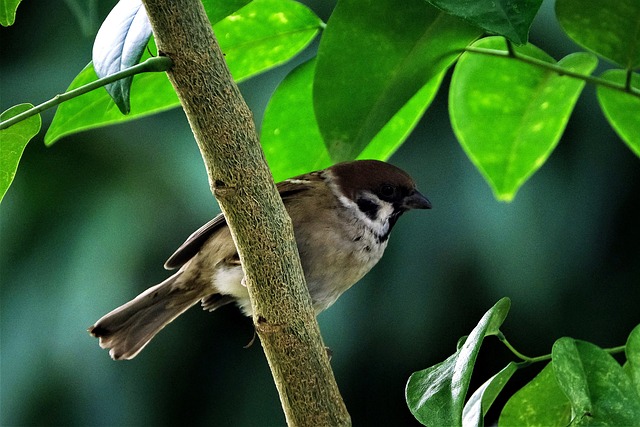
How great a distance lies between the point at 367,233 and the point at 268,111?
689 mm

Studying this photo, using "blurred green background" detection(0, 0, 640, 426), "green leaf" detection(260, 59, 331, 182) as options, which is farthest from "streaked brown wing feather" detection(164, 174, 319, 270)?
"blurred green background" detection(0, 0, 640, 426)

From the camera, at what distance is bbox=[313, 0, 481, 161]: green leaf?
1.04 m

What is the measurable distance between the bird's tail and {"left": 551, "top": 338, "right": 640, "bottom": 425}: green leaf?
3.48 ft

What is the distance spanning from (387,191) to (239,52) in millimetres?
853

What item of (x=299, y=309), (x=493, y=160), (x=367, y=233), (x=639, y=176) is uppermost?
(x=299, y=309)

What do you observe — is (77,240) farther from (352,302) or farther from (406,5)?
(406,5)

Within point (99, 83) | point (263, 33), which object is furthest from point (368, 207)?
point (99, 83)

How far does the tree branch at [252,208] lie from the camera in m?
0.87

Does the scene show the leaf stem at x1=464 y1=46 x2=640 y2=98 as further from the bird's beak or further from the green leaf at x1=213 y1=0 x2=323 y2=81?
the bird's beak

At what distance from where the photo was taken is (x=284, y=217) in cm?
95

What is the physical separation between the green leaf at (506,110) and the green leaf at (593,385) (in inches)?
20.3

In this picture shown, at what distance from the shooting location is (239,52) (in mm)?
1305

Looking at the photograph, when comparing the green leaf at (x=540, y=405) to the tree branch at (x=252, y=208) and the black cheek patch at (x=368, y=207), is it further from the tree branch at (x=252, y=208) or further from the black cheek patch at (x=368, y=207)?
the black cheek patch at (x=368, y=207)

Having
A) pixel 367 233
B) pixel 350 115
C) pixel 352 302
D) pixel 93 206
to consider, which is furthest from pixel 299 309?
pixel 93 206
